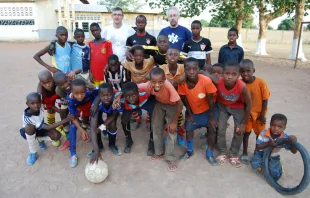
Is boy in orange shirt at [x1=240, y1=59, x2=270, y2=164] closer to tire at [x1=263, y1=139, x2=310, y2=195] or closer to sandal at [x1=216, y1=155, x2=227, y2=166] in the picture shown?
sandal at [x1=216, y1=155, x2=227, y2=166]

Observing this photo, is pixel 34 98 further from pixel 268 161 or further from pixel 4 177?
pixel 268 161

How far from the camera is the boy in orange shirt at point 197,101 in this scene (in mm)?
2998

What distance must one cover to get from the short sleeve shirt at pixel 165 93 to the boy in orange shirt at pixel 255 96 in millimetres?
906

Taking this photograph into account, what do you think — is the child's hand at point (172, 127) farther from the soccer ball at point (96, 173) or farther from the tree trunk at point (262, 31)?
the tree trunk at point (262, 31)

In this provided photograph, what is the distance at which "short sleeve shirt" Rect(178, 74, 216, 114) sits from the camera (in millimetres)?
2999

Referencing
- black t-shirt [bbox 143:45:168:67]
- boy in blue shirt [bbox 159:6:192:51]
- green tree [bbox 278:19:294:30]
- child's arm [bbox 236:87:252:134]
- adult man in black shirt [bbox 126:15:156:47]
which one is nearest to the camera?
child's arm [bbox 236:87:252:134]

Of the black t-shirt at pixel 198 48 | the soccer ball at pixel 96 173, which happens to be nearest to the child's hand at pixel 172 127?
the soccer ball at pixel 96 173

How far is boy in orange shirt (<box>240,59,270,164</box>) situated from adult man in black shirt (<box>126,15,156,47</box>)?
1.70 meters

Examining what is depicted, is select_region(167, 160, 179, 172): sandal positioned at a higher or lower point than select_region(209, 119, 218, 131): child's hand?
lower

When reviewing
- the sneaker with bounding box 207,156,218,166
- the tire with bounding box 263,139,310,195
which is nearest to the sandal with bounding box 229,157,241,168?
the sneaker with bounding box 207,156,218,166

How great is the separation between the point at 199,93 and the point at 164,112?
1.78 ft

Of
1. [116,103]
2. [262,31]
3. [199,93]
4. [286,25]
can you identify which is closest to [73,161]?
[116,103]

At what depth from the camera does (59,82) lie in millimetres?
3346

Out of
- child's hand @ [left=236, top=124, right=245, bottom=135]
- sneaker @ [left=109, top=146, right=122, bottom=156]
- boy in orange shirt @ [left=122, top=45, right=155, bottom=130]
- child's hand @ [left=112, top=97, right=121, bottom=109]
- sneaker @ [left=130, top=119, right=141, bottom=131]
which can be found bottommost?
sneaker @ [left=109, top=146, right=122, bottom=156]
